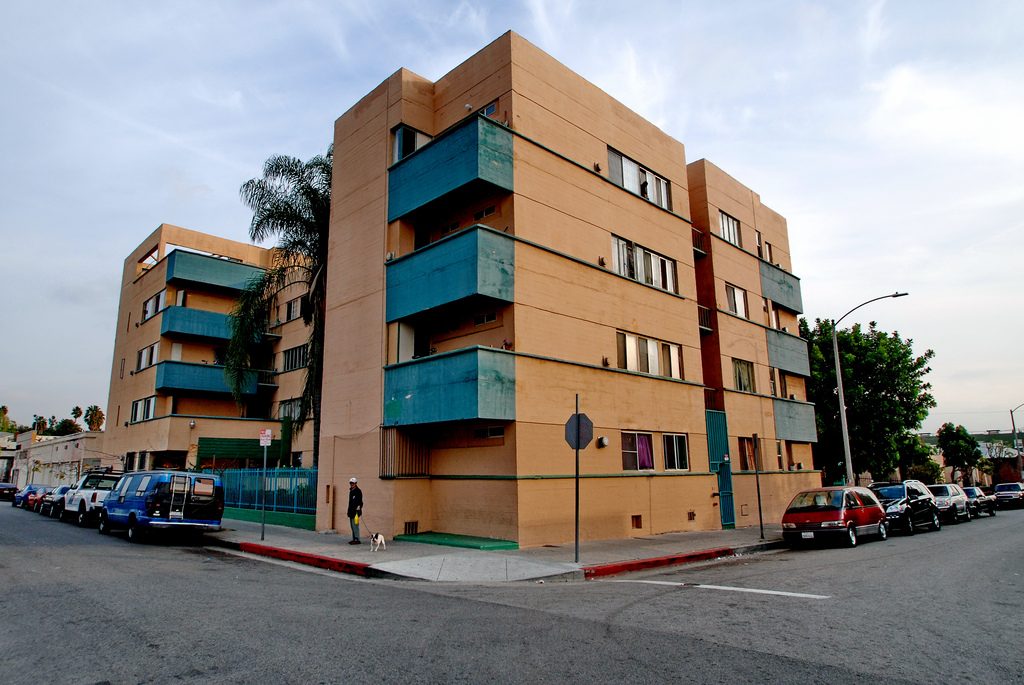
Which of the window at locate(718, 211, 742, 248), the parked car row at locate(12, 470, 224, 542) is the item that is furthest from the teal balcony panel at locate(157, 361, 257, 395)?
the window at locate(718, 211, 742, 248)

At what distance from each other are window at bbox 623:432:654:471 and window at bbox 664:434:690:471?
1.05 meters

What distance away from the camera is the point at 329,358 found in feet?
68.9

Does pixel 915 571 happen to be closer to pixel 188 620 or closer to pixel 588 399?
pixel 588 399

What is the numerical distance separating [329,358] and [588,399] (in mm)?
8805

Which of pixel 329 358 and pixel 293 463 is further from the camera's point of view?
pixel 293 463

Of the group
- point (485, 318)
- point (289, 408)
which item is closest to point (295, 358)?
point (289, 408)

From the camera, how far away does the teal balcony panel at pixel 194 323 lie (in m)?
37.1

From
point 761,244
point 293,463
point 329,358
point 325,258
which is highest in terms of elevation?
point 761,244

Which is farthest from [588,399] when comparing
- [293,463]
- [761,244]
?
[293,463]

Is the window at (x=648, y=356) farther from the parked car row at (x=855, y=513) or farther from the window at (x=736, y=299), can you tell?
the parked car row at (x=855, y=513)

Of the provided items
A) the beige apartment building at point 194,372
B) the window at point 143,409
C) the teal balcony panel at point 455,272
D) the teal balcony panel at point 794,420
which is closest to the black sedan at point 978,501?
the teal balcony panel at point 794,420

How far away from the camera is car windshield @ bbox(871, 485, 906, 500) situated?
73.2 ft

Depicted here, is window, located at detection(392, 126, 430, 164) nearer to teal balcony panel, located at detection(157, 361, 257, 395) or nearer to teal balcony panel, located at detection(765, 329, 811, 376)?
teal balcony panel, located at detection(765, 329, 811, 376)

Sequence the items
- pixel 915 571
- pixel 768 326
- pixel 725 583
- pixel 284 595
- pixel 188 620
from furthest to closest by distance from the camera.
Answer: pixel 768 326 < pixel 915 571 < pixel 725 583 < pixel 284 595 < pixel 188 620
